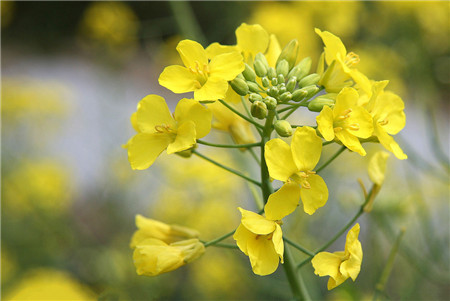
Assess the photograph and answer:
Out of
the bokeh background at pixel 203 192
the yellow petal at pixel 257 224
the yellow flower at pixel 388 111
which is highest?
the yellow flower at pixel 388 111

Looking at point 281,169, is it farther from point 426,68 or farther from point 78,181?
point 78,181

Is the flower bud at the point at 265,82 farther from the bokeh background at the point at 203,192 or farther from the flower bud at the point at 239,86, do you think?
the bokeh background at the point at 203,192

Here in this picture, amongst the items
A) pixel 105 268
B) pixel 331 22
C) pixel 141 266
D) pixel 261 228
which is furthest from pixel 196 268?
pixel 261 228

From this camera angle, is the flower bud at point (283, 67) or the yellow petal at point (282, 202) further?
the flower bud at point (283, 67)

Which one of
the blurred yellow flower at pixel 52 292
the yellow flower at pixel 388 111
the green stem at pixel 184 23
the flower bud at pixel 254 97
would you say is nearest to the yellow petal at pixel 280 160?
the flower bud at pixel 254 97

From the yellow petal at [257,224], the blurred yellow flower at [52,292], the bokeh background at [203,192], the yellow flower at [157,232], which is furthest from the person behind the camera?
the bokeh background at [203,192]

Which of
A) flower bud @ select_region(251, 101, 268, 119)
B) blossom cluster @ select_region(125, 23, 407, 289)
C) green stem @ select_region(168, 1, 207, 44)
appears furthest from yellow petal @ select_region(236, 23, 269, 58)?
green stem @ select_region(168, 1, 207, 44)
